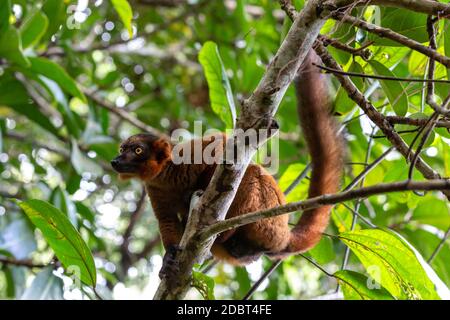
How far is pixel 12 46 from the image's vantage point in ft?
11.5

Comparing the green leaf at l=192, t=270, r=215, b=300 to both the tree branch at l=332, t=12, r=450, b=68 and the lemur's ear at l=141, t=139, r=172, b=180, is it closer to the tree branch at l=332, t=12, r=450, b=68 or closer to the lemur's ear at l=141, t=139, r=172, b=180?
the tree branch at l=332, t=12, r=450, b=68

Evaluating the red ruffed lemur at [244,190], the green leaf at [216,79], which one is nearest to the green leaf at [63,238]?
the red ruffed lemur at [244,190]

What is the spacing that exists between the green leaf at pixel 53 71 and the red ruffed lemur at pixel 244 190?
0.65m

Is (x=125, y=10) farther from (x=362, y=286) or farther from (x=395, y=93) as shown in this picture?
(x=362, y=286)

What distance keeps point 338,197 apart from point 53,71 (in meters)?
2.79

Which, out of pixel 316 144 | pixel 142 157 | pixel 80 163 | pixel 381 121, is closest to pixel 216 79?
pixel 316 144

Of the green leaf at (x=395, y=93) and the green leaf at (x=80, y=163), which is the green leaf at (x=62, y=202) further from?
the green leaf at (x=395, y=93)

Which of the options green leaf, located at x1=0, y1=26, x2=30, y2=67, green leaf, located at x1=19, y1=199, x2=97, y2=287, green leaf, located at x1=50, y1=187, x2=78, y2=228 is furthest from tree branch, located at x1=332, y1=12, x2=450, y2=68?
green leaf, located at x1=50, y1=187, x2=78, y2=228

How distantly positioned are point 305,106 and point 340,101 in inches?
6.8

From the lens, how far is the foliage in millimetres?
2434

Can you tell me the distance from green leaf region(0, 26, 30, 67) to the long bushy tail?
1.84 m

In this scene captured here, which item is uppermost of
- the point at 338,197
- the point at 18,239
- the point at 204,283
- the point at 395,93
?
the point at 395,93

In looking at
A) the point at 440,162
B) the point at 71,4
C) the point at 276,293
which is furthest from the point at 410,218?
the point at 71,4
